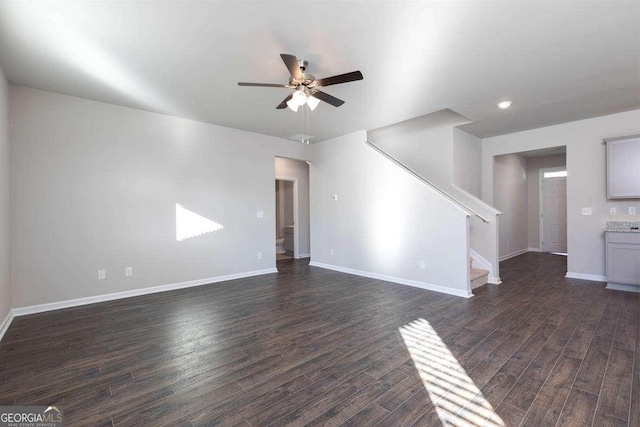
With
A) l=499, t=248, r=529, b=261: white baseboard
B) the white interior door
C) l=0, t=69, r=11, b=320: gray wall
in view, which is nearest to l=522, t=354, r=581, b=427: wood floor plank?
l=0, t=69, r=11, b=320: gray wall

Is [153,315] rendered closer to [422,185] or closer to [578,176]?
[422,185]

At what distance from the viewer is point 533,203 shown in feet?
26.0

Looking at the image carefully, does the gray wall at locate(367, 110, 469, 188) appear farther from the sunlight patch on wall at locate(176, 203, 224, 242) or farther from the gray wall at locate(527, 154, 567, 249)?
the gray wall at locate(527, 154, 567, 249)

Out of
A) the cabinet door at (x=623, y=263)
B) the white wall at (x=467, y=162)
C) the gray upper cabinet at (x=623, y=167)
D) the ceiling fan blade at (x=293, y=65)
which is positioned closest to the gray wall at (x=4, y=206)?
the ceiling fan blade at (x=293, y=65)

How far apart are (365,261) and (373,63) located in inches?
140

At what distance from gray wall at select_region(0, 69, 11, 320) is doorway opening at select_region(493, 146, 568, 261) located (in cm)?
858

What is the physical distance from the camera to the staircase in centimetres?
444

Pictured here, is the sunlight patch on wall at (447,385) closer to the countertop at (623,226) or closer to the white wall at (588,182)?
the countertop at (623,226)

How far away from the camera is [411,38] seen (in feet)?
8.33

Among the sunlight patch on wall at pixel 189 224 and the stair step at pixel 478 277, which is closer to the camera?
the stair step at pixel 478 277

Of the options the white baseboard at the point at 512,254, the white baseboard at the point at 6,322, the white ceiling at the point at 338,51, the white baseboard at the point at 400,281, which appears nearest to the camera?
the white ceiling at the point at 338,51

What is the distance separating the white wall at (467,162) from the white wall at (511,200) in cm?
60

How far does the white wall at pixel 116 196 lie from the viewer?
11.5ft

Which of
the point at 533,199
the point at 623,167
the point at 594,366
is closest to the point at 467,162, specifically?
the point at 623,167
